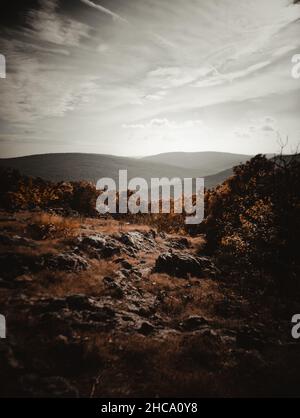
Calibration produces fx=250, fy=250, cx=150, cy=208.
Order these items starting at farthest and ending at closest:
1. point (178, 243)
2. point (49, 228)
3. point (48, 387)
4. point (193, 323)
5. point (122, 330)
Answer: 1. point (178, 243)
2. point (49, 228)
3. point (193, 323)
4. point (122, 330)
5. point (48, 387)

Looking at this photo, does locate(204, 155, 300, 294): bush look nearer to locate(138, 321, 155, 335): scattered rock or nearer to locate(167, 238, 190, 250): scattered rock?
locate(138, 321, 155, 335): scattered rock

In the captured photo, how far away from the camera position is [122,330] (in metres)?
11.4

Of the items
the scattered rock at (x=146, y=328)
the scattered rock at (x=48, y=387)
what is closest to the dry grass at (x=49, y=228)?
the scattered rock at (x=146, y=328)

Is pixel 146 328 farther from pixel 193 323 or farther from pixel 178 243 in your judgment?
pixel 178 243

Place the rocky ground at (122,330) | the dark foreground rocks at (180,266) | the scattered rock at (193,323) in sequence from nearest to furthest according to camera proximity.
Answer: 1. the rocky ground at (122,330)
2. the scattered rock at (193,323)
3. the dark foreground rocks at (180,266)

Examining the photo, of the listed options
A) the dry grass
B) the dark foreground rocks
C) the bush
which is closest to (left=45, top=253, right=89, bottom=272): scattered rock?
the dry grass

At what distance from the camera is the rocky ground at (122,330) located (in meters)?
8.38

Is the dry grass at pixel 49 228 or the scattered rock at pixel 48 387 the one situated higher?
the dry grass at pixel 49 228

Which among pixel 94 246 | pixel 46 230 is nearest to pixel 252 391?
pixel 94 246

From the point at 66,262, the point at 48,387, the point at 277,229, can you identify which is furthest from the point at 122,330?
the point at 277,229

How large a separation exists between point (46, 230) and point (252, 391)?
17.7 metres

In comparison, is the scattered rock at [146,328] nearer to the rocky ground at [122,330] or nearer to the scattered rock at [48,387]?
the rocky ground at [122,330]

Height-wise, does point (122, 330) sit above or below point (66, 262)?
below
